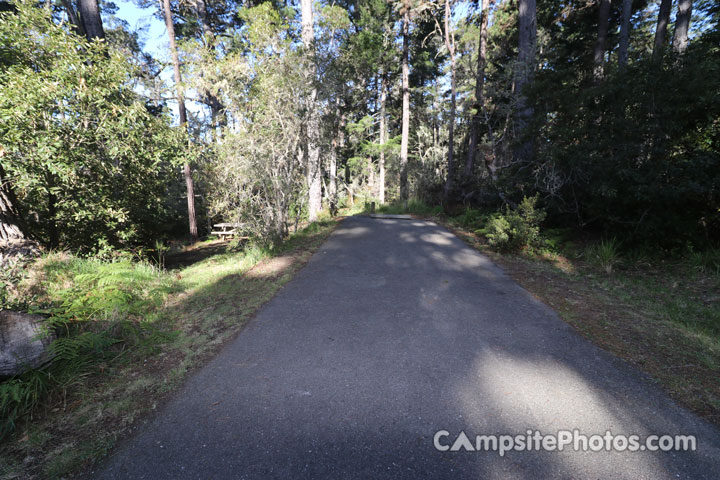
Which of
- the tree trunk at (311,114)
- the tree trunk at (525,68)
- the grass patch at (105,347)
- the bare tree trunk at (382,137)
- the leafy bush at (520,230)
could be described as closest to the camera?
the grass patch at (105,347)

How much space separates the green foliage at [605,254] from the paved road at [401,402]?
293 cm

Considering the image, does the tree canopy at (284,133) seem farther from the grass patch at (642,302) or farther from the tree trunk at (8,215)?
the grass patch at (642,302)

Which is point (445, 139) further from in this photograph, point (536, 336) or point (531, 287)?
point (536, 336)

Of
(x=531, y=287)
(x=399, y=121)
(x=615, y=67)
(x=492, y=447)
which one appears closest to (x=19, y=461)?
(x=492, y=447)

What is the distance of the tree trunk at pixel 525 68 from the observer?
8609 mm

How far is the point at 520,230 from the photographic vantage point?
708 cm

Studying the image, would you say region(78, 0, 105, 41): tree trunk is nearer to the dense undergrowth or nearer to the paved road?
the paved road

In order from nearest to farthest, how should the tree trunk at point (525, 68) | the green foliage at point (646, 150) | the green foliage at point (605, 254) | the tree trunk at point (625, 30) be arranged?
the green foliage at point (646, 150)
the green foliage at point (605, 254)
the tree trunk at point (525, 68)
the tree trunk at point (625, 30)

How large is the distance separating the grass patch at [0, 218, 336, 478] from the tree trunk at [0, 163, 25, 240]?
30.4 inches

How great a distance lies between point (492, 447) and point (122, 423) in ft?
9.72

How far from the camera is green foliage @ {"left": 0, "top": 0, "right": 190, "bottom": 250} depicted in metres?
4.91

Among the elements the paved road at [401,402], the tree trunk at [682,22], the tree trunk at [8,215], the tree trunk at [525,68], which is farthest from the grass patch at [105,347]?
the tree trunk at [682,22]

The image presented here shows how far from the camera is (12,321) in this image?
9.06 feet

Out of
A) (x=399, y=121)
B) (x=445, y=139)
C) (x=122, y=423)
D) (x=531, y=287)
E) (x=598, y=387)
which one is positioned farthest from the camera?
(x=399, y=121)
